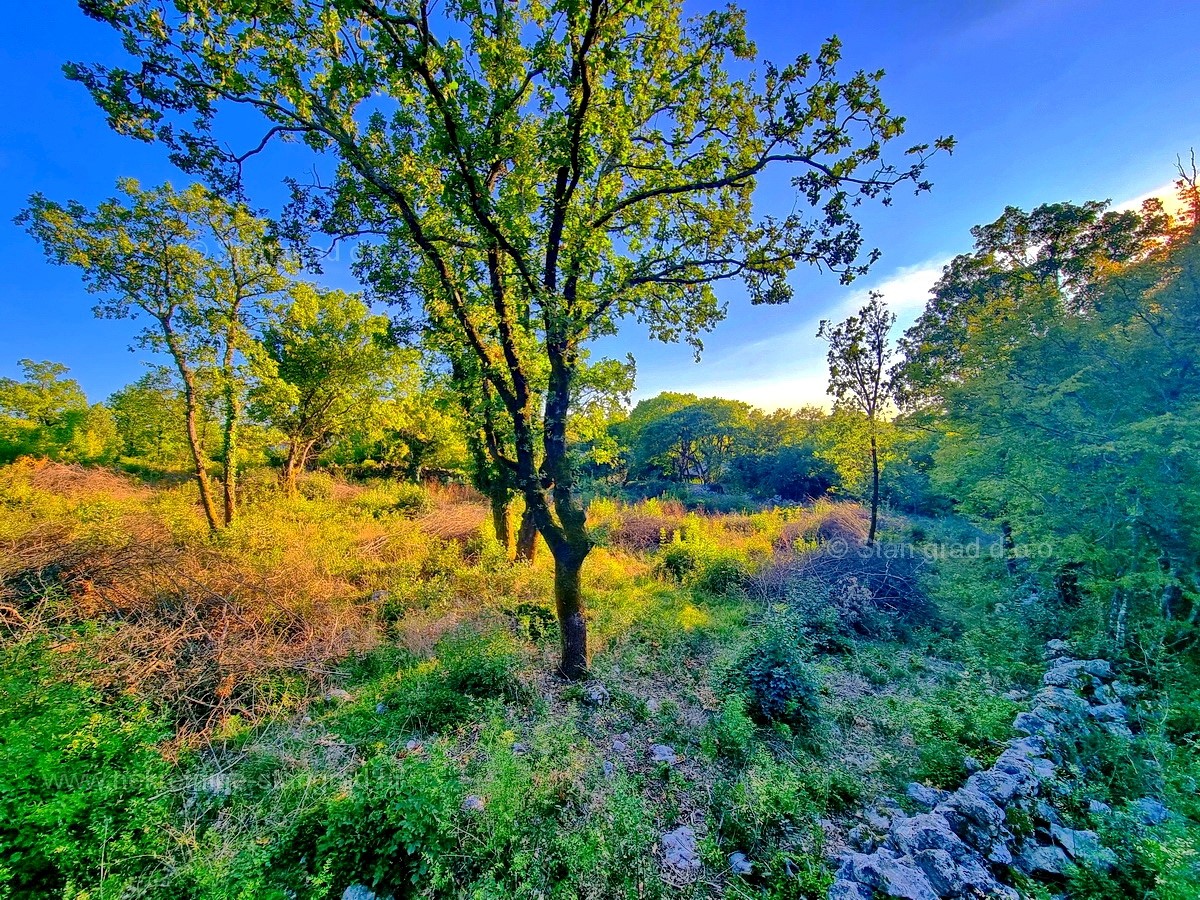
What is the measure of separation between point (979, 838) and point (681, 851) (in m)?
2.26

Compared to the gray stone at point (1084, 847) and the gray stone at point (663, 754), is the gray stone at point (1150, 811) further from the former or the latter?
the gray stone at point (663, 754)

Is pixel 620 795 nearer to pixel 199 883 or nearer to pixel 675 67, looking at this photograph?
pixel 199 883

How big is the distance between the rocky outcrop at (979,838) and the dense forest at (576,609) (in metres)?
0.03

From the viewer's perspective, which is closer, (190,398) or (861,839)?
(861,839)

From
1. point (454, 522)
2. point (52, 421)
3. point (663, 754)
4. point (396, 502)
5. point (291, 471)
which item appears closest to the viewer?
point (663, 754)

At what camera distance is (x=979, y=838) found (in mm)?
3053

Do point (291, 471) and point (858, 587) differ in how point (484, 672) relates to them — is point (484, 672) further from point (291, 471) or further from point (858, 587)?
point (291, 471)

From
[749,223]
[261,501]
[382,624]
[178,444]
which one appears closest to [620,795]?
[382,624]

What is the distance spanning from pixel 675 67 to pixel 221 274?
12.3 meters

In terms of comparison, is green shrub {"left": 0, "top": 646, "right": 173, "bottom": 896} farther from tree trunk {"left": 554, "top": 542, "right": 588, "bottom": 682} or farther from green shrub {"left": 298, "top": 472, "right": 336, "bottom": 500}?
green shrub {"left": 298, "top": 472, "right": 336, "bottom": 500}

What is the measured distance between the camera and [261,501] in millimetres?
12656

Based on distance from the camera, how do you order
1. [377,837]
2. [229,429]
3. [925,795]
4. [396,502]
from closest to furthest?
→ [377,837] → [925,795] → [229,429] → [396,502]

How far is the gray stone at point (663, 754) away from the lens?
13.1 feet

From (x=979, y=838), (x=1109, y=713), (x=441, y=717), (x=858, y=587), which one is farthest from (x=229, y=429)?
(x=1109, y=713)
